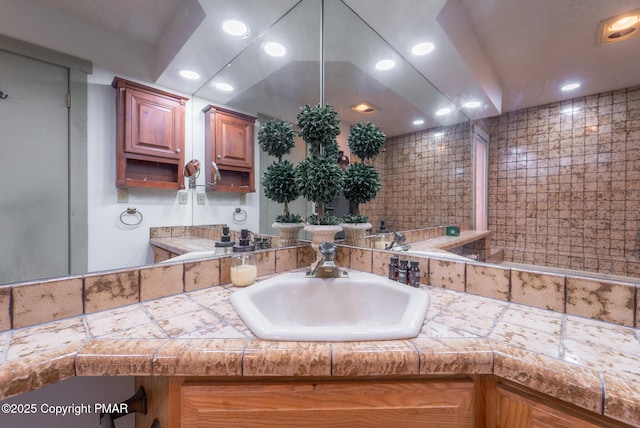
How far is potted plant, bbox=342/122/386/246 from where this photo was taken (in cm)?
118

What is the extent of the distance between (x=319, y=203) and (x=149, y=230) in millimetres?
677

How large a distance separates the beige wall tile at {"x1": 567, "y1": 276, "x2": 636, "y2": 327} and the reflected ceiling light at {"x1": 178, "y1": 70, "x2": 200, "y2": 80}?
1.51 m

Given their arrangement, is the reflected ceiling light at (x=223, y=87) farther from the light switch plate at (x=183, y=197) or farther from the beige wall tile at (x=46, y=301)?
the beige wall tile at (x=46, y=301)

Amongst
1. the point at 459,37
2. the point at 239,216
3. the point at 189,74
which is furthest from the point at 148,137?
the point at 459,37

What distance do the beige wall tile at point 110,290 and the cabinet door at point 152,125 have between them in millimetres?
426

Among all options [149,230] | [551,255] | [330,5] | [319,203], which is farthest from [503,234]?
[330,5]

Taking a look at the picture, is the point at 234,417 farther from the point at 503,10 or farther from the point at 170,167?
the point at 503,10

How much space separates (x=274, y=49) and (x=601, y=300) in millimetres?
1667

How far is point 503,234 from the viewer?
0.79 meters

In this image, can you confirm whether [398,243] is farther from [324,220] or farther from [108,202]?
[108,202]

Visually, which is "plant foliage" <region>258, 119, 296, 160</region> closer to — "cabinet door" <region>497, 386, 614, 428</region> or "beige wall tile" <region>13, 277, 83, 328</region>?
"beige wall tile" <region>13, 277, 83, 328</region>

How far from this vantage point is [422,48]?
1.32 metres

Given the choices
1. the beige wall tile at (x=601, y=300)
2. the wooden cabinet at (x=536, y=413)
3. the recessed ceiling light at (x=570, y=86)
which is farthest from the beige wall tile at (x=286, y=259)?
the recessed ceiling light at (x=570, y=86)

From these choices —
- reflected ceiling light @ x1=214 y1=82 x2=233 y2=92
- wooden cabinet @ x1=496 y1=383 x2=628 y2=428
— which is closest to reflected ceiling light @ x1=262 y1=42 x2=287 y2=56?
reflected ceiling light @ x1=214 y1=82 x2=233 y2=92
